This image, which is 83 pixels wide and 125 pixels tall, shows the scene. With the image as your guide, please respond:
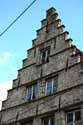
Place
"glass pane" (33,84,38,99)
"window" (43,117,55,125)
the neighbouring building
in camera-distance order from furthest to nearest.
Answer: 1. "glass pane" (33,84,38,99)
2. "window" (43,117,55,125)
3. the neighbouring building

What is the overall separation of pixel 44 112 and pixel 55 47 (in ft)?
11.7

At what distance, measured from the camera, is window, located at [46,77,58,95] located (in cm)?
1321

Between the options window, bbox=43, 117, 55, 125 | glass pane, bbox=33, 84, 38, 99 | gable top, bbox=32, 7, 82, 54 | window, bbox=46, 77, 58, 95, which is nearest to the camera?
window, bbox=43, 117, 55, 125

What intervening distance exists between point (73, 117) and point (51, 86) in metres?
2.24

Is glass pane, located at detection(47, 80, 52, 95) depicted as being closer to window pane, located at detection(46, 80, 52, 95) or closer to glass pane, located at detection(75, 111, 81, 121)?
window pane, located at detection(46, 80, 52, 95)

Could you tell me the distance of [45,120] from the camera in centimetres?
1262

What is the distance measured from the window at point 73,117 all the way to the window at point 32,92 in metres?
2.42

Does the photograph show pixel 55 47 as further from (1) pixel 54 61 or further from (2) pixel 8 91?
(2) pixel 8 91

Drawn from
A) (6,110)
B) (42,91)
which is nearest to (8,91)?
(6,110)

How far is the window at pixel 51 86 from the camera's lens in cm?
1321

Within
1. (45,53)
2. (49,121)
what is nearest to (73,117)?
(49,121)

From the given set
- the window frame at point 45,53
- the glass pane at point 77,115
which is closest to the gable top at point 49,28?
the window frame at point 45,53

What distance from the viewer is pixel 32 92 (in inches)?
557

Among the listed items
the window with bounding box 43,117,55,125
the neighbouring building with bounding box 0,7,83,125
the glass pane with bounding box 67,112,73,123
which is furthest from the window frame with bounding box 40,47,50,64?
the glass pane with bounding box 67,112,73,123
